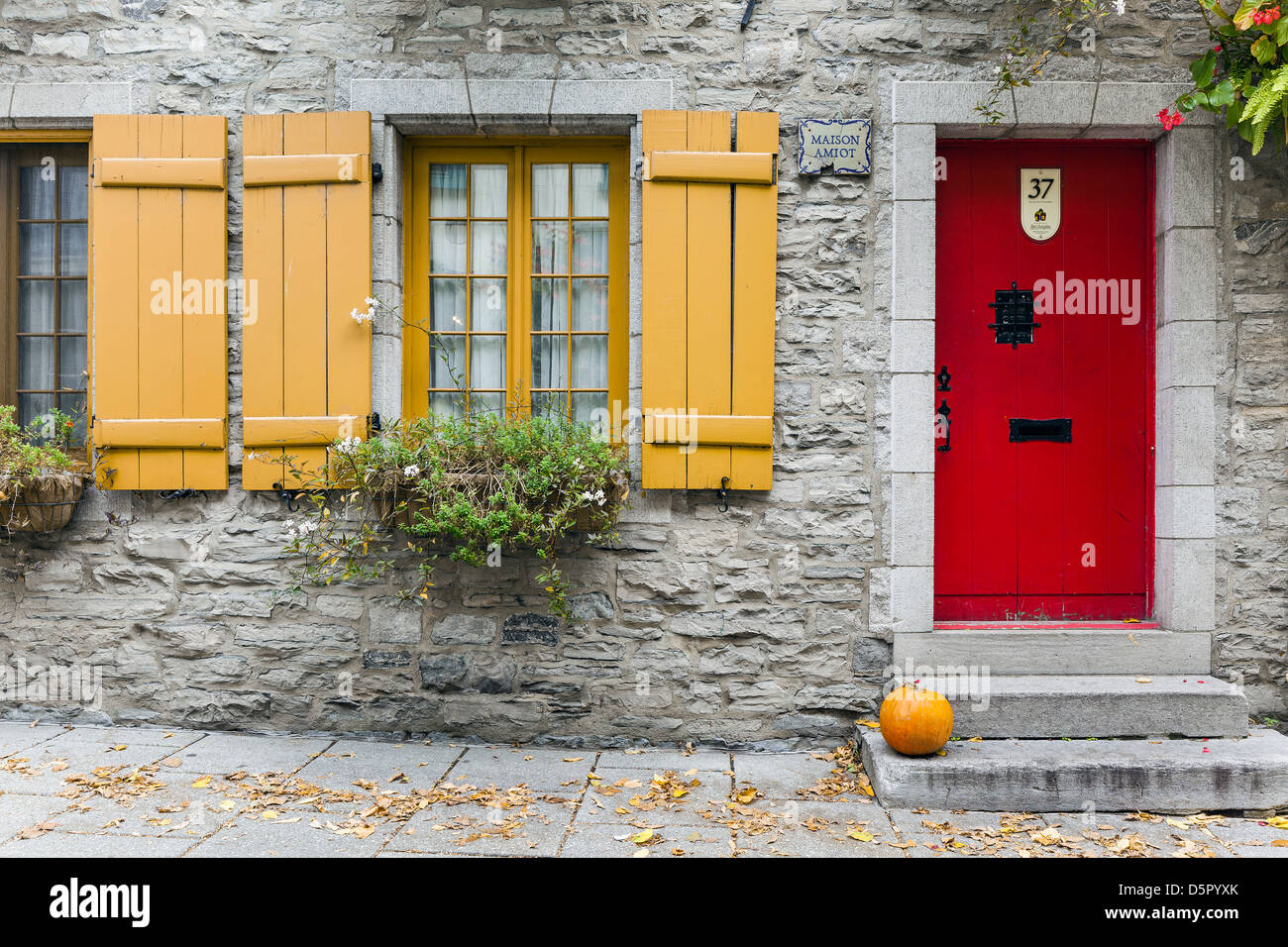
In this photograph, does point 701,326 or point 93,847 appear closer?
point 93,847

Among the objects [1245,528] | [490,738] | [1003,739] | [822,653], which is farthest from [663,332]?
[1245,528]

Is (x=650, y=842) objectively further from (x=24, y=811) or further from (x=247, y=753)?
(x=24, y=811)

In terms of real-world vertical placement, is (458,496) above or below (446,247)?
below

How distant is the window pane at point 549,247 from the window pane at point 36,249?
2440mm

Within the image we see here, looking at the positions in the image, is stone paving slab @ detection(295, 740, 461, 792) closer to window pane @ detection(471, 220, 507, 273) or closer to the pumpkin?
the pumpkin

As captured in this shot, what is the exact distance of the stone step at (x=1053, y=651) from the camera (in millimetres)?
3973

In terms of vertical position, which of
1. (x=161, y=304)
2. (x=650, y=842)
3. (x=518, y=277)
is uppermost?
(x=518, y=277)

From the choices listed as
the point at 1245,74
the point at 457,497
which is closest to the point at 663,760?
the point at 457,497

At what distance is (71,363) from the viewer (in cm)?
434

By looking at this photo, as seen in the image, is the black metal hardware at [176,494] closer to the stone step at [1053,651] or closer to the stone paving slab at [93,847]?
the stone paving slab at [93,847]

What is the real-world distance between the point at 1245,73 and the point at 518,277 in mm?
3358

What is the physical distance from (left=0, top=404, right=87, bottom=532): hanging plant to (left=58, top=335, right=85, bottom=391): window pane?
0.26m

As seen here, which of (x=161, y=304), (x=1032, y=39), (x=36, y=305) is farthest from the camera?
(x=36, y=305)

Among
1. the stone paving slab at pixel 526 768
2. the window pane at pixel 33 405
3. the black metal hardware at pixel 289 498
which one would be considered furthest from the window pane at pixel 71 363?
the stone paving slab at pixel 526 768
